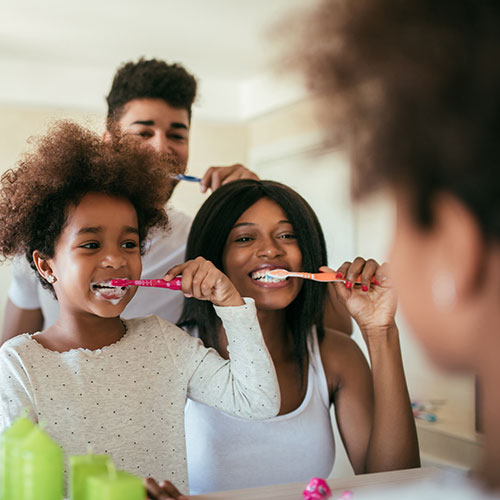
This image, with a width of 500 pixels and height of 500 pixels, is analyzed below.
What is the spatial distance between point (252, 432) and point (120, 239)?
0.54 metres

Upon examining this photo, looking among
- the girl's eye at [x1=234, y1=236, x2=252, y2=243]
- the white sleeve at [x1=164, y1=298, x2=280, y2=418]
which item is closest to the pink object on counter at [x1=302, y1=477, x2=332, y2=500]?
the white sleeve at [x1=164, y1=298, x2=280, y2=418]

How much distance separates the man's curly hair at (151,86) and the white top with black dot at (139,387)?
34.6 inches

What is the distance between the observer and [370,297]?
1502 mm

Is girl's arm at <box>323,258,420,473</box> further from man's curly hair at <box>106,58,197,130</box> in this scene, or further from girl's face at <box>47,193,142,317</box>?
man's curly hair at <box>106,58,197,130</box>

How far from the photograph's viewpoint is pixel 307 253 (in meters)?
1.56

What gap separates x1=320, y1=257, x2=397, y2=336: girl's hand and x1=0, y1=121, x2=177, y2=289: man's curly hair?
19.9 inches

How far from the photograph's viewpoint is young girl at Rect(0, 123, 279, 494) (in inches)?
49.3

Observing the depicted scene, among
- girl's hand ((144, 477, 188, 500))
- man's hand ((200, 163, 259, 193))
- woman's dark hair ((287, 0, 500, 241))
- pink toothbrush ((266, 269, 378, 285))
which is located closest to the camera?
woman's dark hair ((287, 0, 500, 241))

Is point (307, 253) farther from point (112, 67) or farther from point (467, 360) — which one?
point (112, 67)

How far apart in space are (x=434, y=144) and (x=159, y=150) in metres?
1.56

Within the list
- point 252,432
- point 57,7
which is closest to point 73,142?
point 252,432

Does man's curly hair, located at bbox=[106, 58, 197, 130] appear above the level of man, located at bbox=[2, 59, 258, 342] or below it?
above

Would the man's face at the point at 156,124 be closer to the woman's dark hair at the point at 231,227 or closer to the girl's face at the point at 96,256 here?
the woman's dark hair at the point at 231,227

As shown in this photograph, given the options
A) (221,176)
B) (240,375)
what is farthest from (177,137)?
(240,375)
